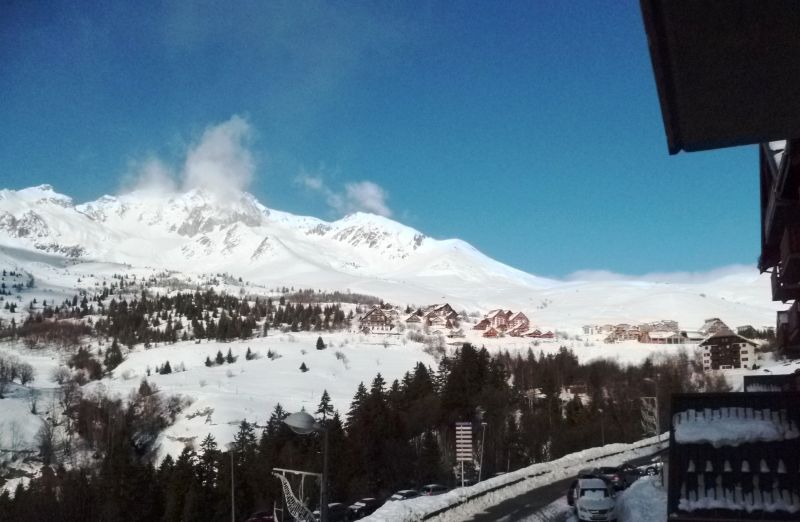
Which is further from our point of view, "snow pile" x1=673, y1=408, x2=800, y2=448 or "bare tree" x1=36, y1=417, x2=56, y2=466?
"bare tree" x1=36, y1=417, x2=56, y2=466

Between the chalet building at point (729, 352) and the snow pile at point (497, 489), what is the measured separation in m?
51.2

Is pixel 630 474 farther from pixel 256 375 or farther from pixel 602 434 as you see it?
pixel 256 375

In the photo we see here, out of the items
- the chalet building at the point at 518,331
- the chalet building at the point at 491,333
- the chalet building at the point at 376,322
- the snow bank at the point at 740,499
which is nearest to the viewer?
the snow bank at the point at 740,499

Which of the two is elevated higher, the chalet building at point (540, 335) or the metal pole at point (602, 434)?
the chalet building at point (540, 335)

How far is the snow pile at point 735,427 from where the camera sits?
8875mm

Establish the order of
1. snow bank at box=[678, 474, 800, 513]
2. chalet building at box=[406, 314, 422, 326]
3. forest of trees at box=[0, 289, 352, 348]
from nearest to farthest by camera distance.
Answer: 1. snow bank at box=[678, 474, 800, 513]
2. forest of trees at box=[0, 289, 352, 348]
3. chalet building at box=[406, 314, 422, 326]

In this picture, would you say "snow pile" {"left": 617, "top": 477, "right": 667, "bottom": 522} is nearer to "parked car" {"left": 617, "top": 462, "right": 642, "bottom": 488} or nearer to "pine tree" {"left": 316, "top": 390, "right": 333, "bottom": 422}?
"parked car" {"left": 617, "top": 462, "right": 642, "bottom": 488}

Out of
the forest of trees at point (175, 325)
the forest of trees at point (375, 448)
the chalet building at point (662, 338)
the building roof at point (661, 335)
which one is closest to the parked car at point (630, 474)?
the forest of trees at point (375, 448)

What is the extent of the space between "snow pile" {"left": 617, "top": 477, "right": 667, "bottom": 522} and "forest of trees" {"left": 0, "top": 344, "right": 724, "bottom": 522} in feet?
49.3

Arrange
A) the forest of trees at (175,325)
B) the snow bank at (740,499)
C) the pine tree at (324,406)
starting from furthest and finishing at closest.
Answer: the forest of trees at (175,325) < the pine tree at (324,406) < the snow bank at (740,499)

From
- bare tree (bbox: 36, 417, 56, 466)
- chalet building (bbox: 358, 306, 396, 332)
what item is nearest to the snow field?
chalet building (bbox: 358, 306, 396, 332)

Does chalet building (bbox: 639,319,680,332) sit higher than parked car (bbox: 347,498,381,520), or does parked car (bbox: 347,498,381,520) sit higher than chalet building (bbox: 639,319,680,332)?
chalet building (bbox: 639,319,680,332)

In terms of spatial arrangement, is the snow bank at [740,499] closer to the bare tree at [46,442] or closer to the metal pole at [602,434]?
the metal pole at [602,434]

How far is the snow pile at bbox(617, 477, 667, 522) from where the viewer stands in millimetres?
18875
